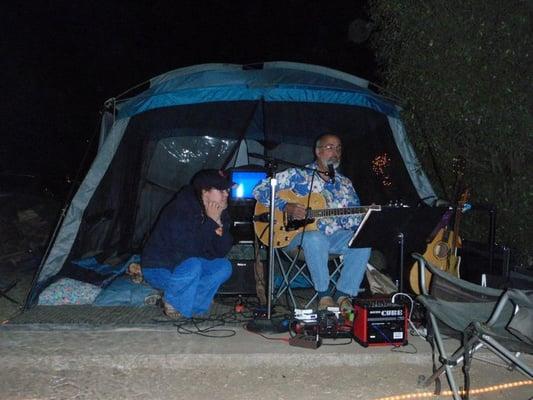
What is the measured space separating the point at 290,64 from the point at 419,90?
1.50m

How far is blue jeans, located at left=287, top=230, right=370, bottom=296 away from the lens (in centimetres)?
420

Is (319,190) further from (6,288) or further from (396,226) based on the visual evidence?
(6,288)

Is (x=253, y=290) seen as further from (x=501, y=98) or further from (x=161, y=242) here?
(x=501, y=98)

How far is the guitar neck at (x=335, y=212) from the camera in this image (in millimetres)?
4375

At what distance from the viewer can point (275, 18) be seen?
21000 mm

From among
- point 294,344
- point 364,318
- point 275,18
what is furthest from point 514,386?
point 275,18

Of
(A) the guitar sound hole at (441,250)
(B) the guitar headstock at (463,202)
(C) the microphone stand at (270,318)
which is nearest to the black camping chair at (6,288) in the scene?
(C) the microphone stand at (270,318)

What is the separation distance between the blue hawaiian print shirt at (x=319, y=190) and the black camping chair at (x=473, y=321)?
147 centimetres

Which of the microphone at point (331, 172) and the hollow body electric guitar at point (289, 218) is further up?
the microphone at point (331, 172)

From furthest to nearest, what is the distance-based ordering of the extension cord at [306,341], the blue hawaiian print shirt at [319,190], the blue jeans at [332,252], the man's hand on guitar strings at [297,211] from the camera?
the blue hawaiian print shirt at [319,190], the man's hand on guitar strings at [297,211], the blue jeans at [332,252], the extension cord at [306,341]

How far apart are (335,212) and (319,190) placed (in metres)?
0.31

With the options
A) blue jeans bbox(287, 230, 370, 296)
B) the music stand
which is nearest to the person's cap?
blue jeans bbox(287, 230, 370, 296)

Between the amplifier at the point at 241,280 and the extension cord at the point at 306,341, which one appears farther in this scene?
the amplifier at the point at 241,280

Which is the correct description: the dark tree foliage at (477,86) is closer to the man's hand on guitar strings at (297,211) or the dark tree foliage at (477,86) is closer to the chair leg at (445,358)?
the man's hand on guitar strings at (297,211)
